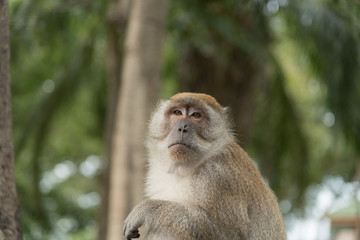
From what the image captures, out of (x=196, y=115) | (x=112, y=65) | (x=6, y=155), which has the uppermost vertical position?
(x=112, y=65)

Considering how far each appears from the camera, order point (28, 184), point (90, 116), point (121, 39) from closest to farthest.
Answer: point (121, 39) → point (28, 184) → point (90, 116)

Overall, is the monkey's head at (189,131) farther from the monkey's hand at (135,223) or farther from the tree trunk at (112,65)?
the tree trunk at (112,65)

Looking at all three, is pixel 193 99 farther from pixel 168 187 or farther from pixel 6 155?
pixel 6 155

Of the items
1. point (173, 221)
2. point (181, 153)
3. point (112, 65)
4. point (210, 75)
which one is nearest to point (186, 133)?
point (181, 153)

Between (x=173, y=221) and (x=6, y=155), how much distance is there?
4.77 feet

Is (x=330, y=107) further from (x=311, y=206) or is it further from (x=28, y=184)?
(x=311, y=206)

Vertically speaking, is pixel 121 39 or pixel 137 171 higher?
pixel 121 39

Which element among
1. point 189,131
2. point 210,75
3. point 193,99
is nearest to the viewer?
point 189,131

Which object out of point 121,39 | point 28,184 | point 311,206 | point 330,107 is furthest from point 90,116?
point 311,206

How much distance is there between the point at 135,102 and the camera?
803 centimetres

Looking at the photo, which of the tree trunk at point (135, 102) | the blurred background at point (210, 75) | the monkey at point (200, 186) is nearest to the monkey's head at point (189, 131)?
the monkey at point (200, 186)

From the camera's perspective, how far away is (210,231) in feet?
16.2

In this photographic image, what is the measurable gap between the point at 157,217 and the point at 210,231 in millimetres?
440

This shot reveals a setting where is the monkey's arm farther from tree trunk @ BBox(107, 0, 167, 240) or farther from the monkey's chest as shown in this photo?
tree trunk @ BBox(107, 0, 167, 240)
